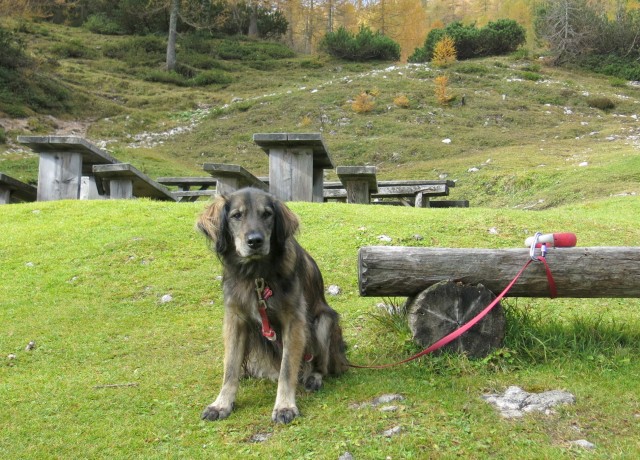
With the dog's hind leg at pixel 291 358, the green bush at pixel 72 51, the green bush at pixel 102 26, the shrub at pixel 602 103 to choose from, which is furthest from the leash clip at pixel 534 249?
the green bush at pixel 102 26

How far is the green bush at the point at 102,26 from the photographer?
44.3 m

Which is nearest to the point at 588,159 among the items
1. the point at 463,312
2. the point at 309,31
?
the point at 463,312

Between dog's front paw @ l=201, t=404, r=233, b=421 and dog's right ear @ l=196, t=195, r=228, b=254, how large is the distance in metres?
1.04

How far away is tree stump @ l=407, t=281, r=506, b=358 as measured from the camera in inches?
177

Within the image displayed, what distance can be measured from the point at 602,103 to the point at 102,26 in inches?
1375

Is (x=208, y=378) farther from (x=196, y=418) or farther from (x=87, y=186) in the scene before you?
(x=87, y=186)

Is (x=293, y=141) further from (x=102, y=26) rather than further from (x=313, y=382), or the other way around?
(x=102, y=26)

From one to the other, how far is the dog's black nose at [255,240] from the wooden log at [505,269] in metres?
0.97

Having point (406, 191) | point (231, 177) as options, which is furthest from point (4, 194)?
point (406, 191)

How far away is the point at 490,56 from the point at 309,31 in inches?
994

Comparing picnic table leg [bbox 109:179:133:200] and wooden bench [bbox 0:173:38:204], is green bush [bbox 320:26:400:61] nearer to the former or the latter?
wooden bench [bbox 0:173:38:204]

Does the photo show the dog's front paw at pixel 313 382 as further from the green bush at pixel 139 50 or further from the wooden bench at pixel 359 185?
the green bush at pixel 139 50

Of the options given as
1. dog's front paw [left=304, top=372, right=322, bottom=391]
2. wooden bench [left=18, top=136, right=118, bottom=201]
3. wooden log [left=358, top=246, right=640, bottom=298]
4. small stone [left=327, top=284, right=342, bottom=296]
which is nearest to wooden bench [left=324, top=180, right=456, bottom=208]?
wooden bench [left=18, top=136, right=118, bottom=201]

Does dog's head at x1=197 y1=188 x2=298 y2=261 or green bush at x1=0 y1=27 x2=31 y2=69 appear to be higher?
green bush at x1=0 y1=27 x2=31 y2=69
